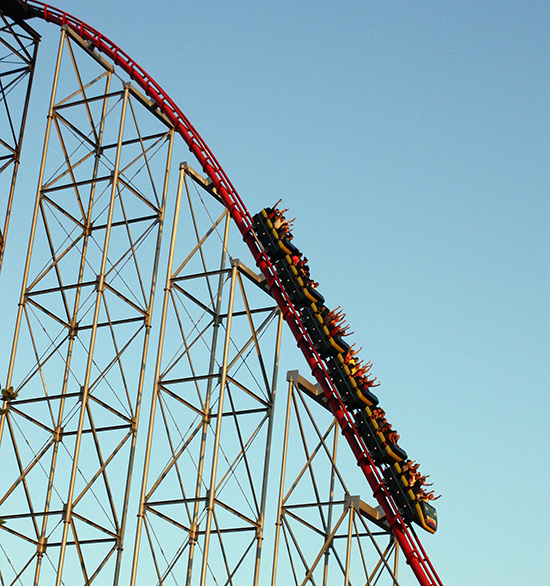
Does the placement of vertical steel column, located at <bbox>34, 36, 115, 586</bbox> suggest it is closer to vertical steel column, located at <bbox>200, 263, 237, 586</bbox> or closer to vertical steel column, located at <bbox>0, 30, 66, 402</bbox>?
vertical steel column, located at <bbox>0, 30, 66, 402</bbox>

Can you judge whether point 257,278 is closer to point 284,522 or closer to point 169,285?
point 169,285

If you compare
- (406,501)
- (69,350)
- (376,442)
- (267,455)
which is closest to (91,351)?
(69,350)

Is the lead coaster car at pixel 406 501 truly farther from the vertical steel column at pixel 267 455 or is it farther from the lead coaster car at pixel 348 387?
the vertical steel column at pixel 267 455

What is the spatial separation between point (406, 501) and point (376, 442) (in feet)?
3.62

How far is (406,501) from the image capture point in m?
19.0

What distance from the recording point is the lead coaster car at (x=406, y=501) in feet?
62.2

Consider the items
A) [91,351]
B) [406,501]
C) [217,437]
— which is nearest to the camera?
[217,437]

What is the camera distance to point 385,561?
18.3 m

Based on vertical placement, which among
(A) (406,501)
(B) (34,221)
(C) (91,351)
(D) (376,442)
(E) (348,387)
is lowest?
(A) (406,501)

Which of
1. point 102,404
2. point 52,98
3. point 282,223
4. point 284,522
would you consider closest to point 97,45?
point 52,98

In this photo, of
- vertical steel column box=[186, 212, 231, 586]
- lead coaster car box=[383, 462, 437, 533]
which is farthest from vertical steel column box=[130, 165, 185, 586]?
lead coaster car box=[383, 462, 437, 533]

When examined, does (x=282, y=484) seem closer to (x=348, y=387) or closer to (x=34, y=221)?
(x=348, y=387)

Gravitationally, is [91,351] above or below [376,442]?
above

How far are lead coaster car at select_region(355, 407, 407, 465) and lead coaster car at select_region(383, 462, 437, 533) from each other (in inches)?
6.7
